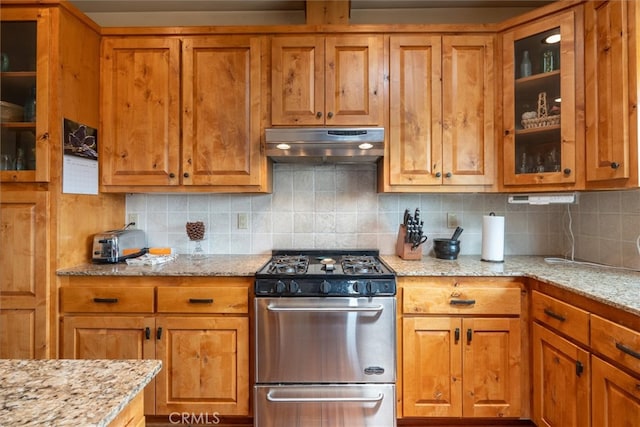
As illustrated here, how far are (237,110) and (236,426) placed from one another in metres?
1.93

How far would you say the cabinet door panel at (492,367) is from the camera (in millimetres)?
1836

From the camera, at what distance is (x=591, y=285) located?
5.03ft

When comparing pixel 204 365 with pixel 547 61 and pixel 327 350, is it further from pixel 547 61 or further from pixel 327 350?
pixel 547 61

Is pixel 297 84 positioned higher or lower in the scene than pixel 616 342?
higher

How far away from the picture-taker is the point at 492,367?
1.84 m

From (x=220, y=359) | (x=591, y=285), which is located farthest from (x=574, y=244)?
(x=220, y=359)

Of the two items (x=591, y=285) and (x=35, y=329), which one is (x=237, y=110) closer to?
(x=35, y=329)

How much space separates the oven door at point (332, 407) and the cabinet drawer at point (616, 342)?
995mm

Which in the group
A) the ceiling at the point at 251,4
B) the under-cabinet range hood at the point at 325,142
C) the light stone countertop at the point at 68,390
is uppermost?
the ceiling at the point at 251,4

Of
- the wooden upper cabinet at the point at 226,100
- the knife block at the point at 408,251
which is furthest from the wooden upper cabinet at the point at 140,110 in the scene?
the knife block at the point at 408,251

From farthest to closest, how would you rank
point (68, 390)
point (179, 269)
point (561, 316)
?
point (179, 269) → point (561, 316) → point (68, 390)

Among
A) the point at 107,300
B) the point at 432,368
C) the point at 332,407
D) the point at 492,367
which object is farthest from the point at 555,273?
the point at 107,300

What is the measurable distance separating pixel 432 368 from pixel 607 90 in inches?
69.0

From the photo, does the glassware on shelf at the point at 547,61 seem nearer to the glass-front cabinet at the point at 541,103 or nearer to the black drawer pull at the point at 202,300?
the glass-front cabinet at the point at 541,103
